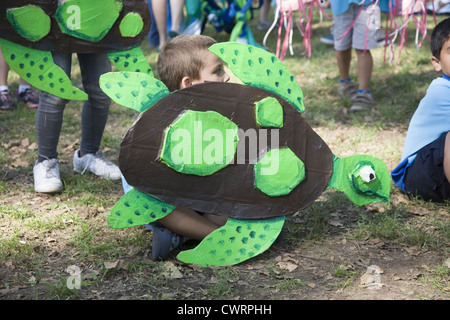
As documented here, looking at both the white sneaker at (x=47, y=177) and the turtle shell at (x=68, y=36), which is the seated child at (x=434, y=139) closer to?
the turtle shell at (x=68, y=36)

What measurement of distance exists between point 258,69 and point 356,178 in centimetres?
61

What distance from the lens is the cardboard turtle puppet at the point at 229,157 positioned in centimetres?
206

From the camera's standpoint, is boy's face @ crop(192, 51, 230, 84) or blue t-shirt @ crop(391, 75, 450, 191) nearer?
boy's face @ crop(192, 51, 230, 84)

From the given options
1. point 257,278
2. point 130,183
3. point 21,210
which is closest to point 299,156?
point 257,278

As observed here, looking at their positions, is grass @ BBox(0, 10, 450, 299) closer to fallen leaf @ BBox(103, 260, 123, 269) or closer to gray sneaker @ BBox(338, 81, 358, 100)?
fallen leaf @ BBox(103, 260, 123, 269)

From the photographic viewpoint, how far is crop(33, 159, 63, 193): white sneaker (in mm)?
2826

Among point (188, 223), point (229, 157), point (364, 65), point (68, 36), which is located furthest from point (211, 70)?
point (364, 65)

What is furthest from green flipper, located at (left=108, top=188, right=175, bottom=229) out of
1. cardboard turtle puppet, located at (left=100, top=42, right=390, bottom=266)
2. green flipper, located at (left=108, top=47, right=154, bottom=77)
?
green flipper, located at (left=108, top=47, right=154, bottom=77)

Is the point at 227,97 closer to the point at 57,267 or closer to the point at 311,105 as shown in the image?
the point at 57,267

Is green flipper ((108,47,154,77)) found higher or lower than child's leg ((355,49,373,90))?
higher

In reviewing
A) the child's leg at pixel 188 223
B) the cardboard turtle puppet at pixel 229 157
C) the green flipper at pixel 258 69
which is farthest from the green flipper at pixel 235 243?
the green flipper at pixel 258 69

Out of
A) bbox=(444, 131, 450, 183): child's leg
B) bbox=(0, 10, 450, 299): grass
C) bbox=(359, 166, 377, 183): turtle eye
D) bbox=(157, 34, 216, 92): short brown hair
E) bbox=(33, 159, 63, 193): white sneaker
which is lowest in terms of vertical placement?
bbox=(0, 10, 450, 299): grass

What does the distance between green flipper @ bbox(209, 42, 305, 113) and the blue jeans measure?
0.94 meters

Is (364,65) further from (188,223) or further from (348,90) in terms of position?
(188,223)
